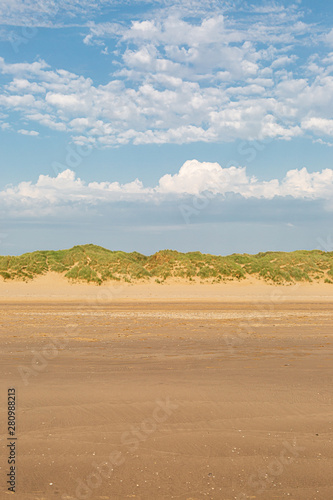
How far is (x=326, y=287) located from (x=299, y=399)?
4151 cm

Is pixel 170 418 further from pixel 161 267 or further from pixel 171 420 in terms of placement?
pixel 161 267

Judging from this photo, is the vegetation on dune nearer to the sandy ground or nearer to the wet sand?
the sandy ground

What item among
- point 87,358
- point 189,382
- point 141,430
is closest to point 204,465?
point 141,430

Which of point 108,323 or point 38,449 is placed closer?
point 38,449

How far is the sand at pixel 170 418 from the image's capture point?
4.71m

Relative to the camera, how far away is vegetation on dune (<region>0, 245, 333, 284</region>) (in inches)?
1873

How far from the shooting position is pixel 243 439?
5.73 meters

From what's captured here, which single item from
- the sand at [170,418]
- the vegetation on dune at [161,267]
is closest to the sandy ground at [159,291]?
the vegetation on dune at [161,267]

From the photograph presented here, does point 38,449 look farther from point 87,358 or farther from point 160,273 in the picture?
point 160,273

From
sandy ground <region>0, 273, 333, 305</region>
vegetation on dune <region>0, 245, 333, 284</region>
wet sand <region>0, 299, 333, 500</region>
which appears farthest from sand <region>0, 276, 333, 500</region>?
vegetation on dune <region>0, 245, 333, 284</region>

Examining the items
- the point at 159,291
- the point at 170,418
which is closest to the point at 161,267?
the point at 159,291

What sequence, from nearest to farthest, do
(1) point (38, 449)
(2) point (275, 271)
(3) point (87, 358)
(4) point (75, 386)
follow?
(1) point (38, 449), (4) point (75, 386), (3) point (87, 358), (2) point (275, 271)

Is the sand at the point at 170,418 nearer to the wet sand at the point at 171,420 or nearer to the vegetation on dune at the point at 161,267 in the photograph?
the wet sand at the point at 171,420

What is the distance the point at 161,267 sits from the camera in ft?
165
